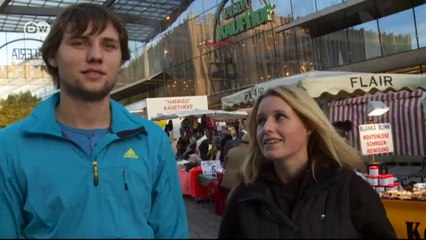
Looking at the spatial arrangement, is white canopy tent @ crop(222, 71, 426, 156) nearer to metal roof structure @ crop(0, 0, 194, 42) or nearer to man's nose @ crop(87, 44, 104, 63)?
man's nose @ crop(87, 44, 104, 63)

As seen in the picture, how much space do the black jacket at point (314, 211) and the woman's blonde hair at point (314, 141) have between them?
→ 12 cm

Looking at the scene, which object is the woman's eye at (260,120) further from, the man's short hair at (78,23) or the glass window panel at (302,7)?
the glass window panel at (302,7)

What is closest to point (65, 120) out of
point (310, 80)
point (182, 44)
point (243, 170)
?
point (243, 170)

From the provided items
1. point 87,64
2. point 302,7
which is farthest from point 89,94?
point 302,7

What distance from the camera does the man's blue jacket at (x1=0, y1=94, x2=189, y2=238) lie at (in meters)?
1.76

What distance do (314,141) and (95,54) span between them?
4.31 ft

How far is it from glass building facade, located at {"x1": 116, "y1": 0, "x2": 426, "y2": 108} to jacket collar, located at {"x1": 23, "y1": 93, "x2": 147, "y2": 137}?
16988 mm

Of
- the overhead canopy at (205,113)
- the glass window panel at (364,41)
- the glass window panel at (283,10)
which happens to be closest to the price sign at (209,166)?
the overhead canopy at (205,113)

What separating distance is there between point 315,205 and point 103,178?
100 cm

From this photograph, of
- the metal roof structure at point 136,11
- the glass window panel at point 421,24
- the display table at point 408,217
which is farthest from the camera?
the metal roof structure at point 136,11

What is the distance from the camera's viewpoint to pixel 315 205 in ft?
7.07

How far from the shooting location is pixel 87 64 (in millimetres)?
1839

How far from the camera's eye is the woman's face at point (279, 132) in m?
2.32

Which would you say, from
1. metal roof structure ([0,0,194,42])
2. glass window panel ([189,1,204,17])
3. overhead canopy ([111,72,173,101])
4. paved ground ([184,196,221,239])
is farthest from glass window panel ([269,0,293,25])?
paved ground ([184,196,221,239])
